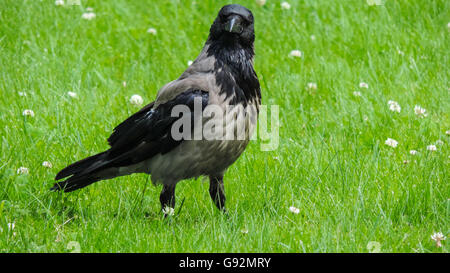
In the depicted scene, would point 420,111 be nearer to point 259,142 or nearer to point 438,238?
point 259,142

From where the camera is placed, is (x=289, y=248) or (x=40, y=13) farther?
(x=40, y=13)

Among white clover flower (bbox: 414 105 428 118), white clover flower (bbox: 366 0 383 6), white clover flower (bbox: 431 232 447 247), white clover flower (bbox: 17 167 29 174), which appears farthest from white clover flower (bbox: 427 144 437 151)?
white clover flower (bbox: 366 0 383 6)

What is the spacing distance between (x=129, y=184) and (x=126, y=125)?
21.1 inches

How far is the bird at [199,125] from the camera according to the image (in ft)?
13.0

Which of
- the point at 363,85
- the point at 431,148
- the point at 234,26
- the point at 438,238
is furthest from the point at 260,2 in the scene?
the point at 438,238

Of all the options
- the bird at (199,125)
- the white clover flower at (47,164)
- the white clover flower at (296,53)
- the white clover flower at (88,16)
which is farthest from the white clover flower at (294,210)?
the white clover flower at (88,16)

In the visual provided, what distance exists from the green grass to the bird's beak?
1.06m

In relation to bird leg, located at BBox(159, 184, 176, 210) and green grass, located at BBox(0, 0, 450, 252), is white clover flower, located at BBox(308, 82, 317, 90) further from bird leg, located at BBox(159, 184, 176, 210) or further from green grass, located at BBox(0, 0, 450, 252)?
bird leg, located at BBox(159, 184, 176, 210)

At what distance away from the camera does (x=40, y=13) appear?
24.1 feet

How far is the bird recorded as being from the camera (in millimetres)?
3957

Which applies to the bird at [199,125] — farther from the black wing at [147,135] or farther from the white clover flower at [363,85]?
the white clover flower at [363,85]
